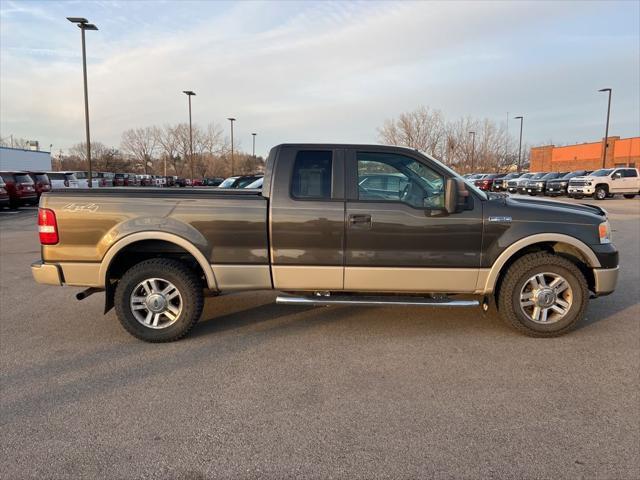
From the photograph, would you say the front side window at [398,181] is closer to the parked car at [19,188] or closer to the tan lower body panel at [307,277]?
the tan lower body panel at [307,277]

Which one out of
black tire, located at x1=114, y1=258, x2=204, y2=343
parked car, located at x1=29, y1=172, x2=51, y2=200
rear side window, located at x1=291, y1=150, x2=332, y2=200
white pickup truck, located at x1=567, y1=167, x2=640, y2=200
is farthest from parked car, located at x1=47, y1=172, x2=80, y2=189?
white pickup truck, located at x1=567, y1=167, x2=640, y2=200

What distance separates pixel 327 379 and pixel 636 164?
6088 centimetres

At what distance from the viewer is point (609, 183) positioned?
2686cm

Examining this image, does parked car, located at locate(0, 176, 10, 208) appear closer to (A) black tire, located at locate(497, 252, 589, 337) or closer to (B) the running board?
(B) the running board

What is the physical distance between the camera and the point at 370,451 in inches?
107

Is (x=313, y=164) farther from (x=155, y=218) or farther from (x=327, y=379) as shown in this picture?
(x=327, y=379)

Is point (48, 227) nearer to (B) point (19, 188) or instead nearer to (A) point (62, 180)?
(B) point (19, 188)

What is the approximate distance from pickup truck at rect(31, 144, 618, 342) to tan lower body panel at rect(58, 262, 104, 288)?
11 mm

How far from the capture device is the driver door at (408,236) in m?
4.33

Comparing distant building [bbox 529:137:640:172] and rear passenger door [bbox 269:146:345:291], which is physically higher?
distant building [bbox 529:137:640:172]

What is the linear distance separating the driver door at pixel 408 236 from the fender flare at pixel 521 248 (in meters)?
0.15

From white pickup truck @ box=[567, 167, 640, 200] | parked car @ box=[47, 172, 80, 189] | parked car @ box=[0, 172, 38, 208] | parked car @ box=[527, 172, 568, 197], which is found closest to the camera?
parked car @ box=[0, 172, 38, 208]

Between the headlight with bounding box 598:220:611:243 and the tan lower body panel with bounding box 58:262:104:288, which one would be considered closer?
the tan lower body panel with bounding box 58:262:104:288

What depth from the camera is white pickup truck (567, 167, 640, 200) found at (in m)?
26.8
